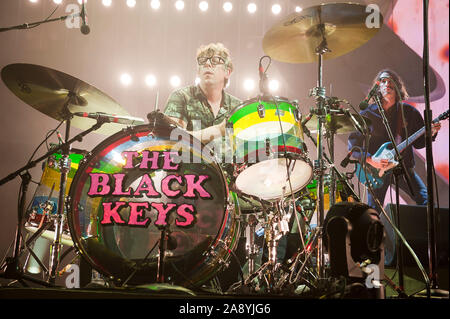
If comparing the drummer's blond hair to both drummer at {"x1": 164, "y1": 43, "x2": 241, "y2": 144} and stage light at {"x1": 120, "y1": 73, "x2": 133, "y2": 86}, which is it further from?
stage light at {"x1": 120, "y1": 73, "x2": 133, "y2": 86}

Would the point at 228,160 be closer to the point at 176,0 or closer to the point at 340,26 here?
the point at 340,26

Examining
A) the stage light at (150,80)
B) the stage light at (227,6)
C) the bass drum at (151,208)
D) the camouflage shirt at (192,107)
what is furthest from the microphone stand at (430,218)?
the stage light at (150,80)

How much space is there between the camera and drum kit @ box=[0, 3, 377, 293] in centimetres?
197

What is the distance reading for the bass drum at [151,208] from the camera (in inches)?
77.1

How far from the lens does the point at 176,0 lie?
11.8ft

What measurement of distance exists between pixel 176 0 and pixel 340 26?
1.87 meters

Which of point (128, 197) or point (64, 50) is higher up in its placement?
point (64, 50)

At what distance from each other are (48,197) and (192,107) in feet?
4.53

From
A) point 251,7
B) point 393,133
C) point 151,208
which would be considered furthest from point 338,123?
point 251,7

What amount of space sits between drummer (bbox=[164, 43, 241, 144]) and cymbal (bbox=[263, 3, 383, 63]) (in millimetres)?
732

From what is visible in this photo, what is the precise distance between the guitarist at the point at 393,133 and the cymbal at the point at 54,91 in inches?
86.4

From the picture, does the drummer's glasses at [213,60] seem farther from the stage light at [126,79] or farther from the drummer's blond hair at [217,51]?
the stage light at [126,79]

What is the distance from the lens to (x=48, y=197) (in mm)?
2594
